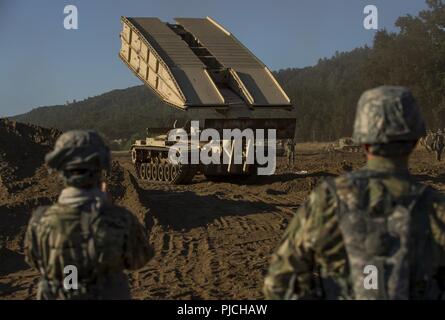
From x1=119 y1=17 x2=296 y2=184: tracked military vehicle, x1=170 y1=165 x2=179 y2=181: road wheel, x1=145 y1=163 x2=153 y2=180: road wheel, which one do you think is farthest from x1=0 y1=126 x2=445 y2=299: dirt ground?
x1=145 y1=163 x2=153 y2=180: road wheel

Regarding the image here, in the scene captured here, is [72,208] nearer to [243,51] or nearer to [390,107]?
→ [390,107]

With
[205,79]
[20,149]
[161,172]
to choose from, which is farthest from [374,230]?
[161,172]

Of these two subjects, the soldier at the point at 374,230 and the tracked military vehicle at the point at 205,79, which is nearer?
the soldier at the point at 374,230

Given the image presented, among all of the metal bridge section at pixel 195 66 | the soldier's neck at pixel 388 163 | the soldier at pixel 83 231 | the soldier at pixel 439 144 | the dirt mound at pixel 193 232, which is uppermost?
the metal bridge section at pixel 195 66

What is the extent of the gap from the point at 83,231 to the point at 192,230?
7.99m

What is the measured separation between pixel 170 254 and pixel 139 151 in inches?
461

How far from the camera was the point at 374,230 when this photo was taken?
2416 millimetres

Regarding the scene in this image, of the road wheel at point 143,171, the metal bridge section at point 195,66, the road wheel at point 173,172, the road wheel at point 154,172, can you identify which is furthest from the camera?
the road wheel at point 143,171

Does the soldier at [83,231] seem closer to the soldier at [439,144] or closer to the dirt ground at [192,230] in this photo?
the dirt ground at [192,230]

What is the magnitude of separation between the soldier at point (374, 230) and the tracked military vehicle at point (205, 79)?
12826mm

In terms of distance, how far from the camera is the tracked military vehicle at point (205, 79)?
1583 cm

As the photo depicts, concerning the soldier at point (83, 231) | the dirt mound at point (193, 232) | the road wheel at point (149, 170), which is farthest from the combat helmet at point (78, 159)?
the road wheel at point (149, 170)
